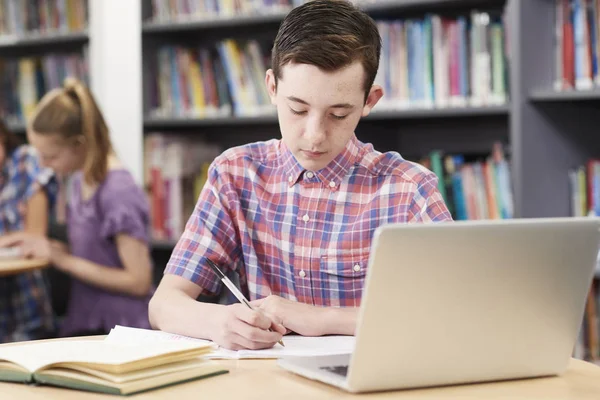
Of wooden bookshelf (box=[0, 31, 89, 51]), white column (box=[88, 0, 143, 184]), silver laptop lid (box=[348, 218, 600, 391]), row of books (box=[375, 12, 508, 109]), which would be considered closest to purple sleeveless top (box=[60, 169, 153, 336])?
row of books (box=[375, 12, 508, 109])

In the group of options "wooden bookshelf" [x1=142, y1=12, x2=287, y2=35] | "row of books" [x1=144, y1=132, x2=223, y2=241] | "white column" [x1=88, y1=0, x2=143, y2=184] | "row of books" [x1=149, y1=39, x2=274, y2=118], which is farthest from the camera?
"white column" [x1=88, y1=0, x2=143, y2=184]

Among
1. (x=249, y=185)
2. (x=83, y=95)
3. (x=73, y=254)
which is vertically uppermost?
(x=83, y=95)

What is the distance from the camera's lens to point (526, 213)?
2730 mm

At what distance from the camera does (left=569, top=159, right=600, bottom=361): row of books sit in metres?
2.78

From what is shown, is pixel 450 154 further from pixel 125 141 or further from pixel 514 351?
pixel 514 351

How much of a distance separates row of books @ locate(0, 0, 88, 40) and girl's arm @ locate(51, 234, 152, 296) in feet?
4.78

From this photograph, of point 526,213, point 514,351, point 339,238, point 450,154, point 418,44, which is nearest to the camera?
point 514,351

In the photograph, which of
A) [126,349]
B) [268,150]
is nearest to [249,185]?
[268,150]

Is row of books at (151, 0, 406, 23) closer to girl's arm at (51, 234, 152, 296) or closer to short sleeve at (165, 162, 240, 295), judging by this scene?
girl's arm at (51, 234, 152, 296)

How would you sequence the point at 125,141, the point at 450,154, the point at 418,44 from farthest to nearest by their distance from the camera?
1. the point at 125,141
2. the point at 450,154
3. the point at 418,44

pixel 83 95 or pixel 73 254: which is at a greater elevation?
pixel 83 95

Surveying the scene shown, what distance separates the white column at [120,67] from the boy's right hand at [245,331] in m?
2.63

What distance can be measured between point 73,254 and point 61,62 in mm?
1440

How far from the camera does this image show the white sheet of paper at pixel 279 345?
1.32 m
